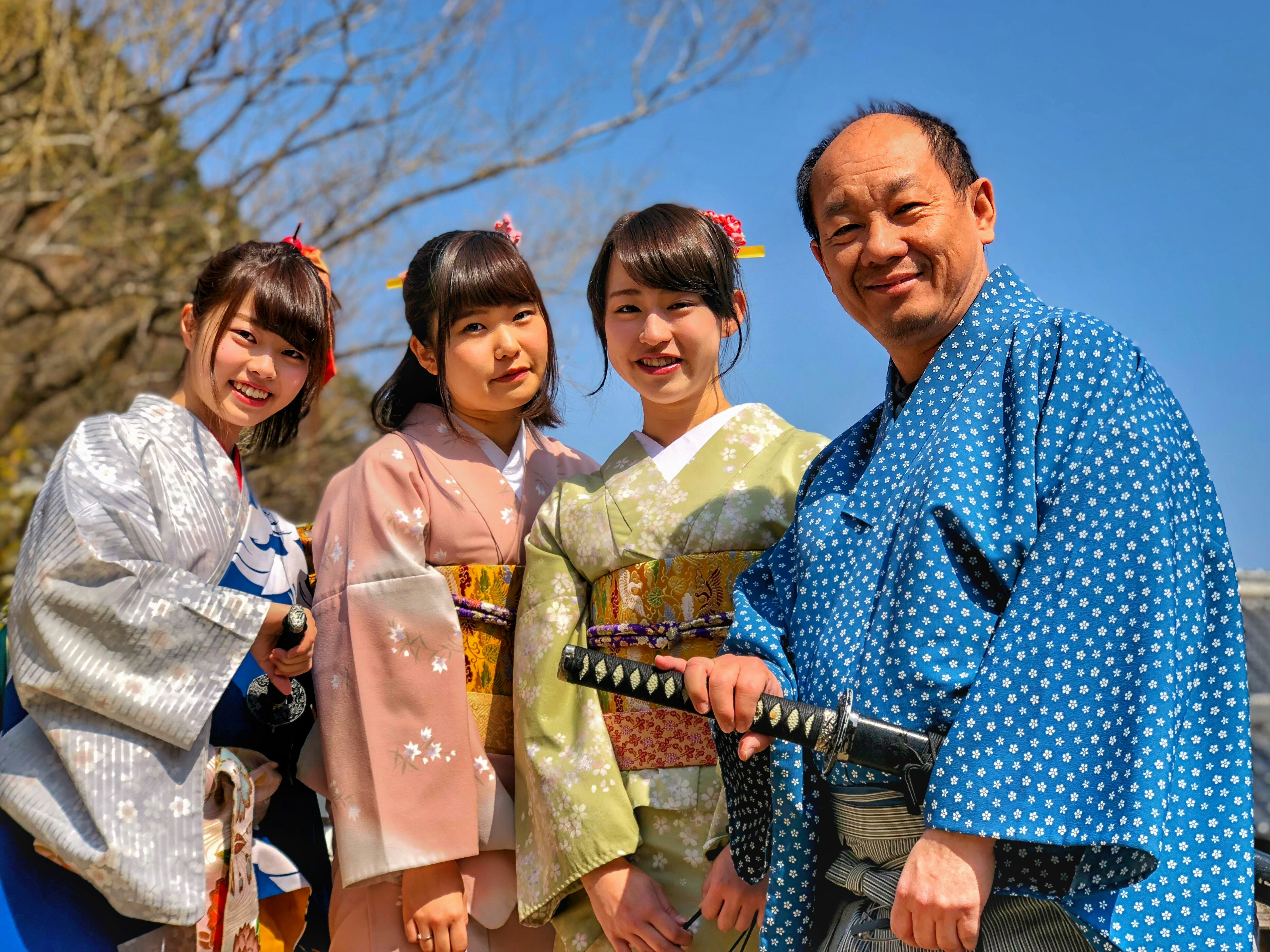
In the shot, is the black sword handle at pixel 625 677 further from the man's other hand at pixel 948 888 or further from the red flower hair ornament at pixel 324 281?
the red flower hair ornament at pixel 324 281

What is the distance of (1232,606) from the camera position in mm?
1646

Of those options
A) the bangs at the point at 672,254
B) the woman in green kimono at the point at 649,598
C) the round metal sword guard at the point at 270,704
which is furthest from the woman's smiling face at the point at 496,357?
the round metal sword guard at the point at 270,704

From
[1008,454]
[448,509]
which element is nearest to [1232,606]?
[1008,454]

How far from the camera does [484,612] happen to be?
8.86 ft

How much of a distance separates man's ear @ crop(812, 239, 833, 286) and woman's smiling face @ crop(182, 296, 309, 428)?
136cm

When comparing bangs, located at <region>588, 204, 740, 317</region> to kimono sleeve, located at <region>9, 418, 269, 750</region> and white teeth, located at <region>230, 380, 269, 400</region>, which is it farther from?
kimono sleeve, located at <region>9, 418, 269, 750</region>

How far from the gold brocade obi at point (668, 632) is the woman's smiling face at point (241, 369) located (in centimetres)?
104

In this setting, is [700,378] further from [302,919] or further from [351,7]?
[351,7]

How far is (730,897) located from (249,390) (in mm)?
1644

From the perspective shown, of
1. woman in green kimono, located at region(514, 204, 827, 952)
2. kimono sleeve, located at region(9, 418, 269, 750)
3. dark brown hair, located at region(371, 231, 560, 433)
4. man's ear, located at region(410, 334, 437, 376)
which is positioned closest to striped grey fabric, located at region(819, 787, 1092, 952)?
woman in green kimono, located at region(514, 204, 827, 952)

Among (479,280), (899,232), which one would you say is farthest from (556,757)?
(899,232)

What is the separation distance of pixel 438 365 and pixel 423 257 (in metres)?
0.30

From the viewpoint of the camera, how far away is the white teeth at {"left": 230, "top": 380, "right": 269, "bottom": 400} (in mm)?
2756

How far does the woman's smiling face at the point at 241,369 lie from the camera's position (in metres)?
2.74
